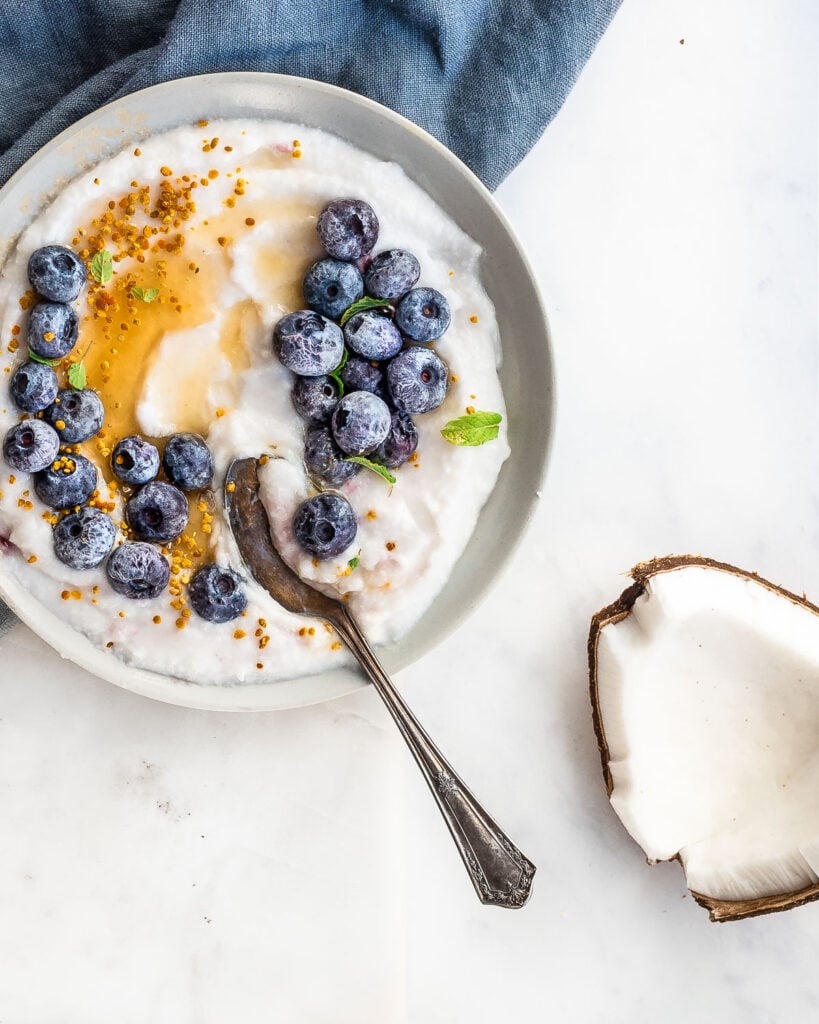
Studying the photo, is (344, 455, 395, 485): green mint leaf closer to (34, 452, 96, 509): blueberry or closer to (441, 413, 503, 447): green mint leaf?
(441, 413, 503, 447): green mint leaf

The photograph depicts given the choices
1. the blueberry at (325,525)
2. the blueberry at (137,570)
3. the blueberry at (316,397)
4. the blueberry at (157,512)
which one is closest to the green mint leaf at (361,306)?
the blueberry at (316,397)

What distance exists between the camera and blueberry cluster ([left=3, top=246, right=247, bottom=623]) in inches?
66.9

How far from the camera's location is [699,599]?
190 cm

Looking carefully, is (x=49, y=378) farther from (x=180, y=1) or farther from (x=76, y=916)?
(x=76, y=916)

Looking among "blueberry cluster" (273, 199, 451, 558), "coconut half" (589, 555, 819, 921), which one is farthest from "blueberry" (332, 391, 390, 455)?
"coconut half" (589, 555, 819, 921)

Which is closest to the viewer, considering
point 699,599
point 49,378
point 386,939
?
point 49,378

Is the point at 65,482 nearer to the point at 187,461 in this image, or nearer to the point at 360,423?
the point at 187,461

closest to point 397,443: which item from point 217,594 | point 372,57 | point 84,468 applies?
point 217,594

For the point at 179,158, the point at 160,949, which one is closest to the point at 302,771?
the point at 160,949

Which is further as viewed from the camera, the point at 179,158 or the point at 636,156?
the point at 636,156

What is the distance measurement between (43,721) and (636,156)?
173cm

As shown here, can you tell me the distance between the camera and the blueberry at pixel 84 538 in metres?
1.71

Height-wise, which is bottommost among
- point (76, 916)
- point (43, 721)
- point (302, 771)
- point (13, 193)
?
point (76, 916)

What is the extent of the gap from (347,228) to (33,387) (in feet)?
2.00
